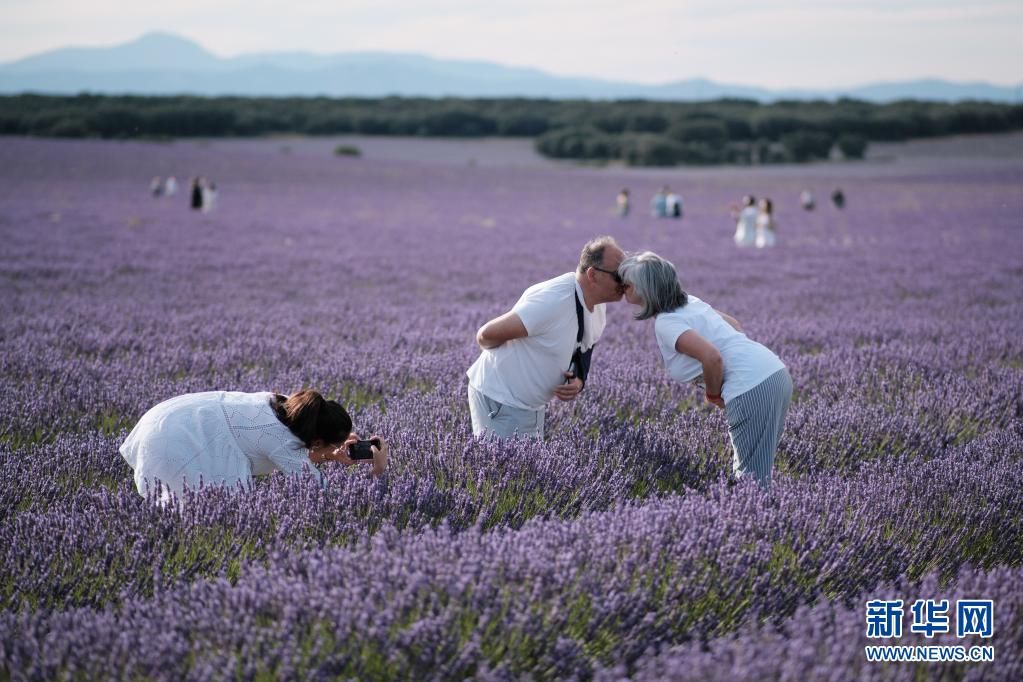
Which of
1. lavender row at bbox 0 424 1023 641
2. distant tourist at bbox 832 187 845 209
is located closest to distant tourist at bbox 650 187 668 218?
distant tourist at bbox 832 187 845 209

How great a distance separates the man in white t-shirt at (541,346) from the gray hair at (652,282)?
10cm

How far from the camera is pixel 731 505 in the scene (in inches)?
103

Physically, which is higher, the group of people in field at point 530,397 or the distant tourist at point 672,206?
the distant tourist at point 672,206

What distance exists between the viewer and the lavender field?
1.88 meters

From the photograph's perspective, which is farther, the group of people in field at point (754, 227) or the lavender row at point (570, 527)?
the group of people in field at point (754, 227)

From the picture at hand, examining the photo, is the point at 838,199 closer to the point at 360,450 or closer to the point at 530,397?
the point at 530,397

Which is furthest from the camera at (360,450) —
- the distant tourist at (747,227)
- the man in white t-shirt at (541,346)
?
the distant tourist at (747,227)

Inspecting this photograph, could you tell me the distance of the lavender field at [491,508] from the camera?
6.17ft

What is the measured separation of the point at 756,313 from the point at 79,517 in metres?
6.81

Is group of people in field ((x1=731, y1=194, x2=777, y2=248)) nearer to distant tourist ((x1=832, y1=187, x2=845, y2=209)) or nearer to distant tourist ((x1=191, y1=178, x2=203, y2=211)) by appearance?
distant tourist ((x1=832, y1=187, x2=845, y2=209))

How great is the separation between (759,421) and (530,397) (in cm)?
93

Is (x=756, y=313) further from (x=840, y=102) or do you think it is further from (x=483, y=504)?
(x=840, y=102)

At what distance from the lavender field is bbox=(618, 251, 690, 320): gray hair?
0.59 m
